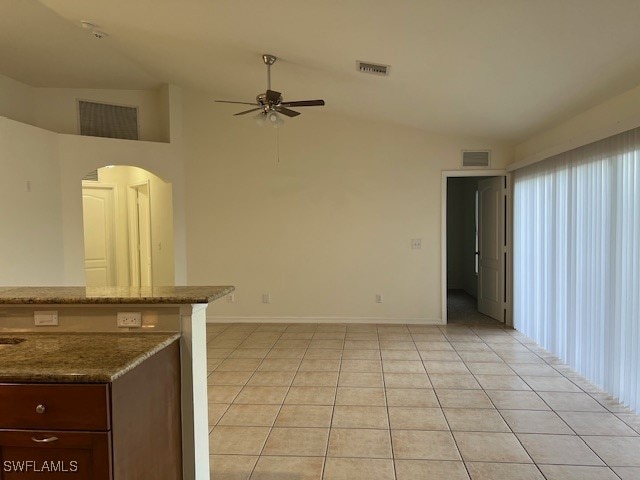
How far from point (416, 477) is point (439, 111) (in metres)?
3.89

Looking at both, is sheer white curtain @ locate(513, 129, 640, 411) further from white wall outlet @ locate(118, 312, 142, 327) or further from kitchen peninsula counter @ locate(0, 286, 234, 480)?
white wall outlet @ locate(118, 312, 142, 327)

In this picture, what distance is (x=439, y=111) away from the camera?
4820 mm

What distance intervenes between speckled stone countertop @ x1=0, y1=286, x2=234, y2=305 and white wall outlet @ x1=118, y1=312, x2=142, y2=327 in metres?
0.07

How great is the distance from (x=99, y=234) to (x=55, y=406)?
6.37 metres

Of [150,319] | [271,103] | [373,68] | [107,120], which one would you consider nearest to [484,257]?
[373,68]

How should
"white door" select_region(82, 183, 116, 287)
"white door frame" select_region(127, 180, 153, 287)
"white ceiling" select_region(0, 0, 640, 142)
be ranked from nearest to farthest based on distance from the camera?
"white ceiling" select_region(0, 0, 640, 142)
"white door" select_region(82, 183, 116, 287)
"white door frame" select_region(127, 180, 153, 287)

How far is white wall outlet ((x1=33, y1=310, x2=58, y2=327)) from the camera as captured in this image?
1934mm

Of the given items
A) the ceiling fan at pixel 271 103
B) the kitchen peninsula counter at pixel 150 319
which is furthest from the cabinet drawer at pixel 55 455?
the ceiling fan at pixel 271 103

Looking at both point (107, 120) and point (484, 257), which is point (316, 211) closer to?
point (484, 257)

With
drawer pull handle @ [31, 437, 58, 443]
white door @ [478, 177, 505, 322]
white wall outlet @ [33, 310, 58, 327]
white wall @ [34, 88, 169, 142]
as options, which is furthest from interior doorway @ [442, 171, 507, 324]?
drawer pull handle @ [31, 437, 58, 443]

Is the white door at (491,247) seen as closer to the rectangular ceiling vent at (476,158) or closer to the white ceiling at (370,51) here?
the rectangular ceiling vent at (476,158)

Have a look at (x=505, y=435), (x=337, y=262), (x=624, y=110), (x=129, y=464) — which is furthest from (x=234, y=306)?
(x=624, y=110)

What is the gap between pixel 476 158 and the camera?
575 cm

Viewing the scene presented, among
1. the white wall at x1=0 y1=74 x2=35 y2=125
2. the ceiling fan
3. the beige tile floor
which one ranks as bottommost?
the beige tile floor
